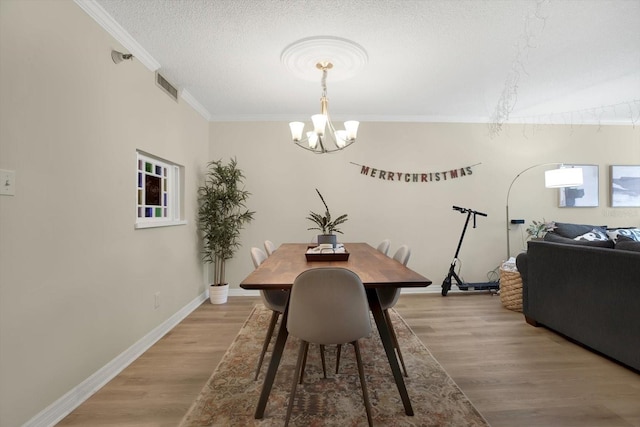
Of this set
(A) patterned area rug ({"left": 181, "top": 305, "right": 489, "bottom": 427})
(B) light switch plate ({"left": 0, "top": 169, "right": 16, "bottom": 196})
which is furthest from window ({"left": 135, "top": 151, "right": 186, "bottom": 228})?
(A) patterned area rug ({"left": 181, "top": 305, "right": 489, "bottom": 427})

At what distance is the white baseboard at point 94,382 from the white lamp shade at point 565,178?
4.82 metres

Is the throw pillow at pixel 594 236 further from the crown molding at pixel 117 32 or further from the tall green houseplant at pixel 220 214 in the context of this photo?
the crown molding at pixel 117 32

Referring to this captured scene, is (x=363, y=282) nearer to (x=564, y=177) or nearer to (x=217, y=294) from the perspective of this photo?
(x=217, y=294)

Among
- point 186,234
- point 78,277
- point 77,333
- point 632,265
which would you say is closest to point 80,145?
point 78,277

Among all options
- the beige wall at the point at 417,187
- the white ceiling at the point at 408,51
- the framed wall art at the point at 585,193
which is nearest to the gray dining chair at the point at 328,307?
the white ceiling at the point at 408,51

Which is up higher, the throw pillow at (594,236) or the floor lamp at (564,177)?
the floor lamp at (564,177)

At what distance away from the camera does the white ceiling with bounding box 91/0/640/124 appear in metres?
2.06

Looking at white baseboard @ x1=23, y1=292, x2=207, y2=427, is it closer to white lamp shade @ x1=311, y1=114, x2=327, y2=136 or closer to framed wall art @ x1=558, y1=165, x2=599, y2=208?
white lamp shade @ x1=311, y1=114, x2=327, y2=136

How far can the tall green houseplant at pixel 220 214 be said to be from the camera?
3779 millimetres

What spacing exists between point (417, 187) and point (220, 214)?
8.89ft

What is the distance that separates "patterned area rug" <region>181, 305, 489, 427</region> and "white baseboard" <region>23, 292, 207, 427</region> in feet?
2.28

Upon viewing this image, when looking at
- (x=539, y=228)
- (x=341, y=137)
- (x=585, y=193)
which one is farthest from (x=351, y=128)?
(x=585, y=193)

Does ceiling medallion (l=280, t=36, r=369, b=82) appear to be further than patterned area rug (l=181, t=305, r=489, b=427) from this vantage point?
Yes

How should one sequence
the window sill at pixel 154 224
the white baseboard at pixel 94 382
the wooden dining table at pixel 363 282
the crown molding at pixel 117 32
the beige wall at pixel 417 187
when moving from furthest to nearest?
the beige wall at pixel 417 187 < the window sill at pixel 154 224 < the crown molding at pixel 117 32 < the white baseboard at pixel 94 382 < the wooden dining table at pixel 363 282
